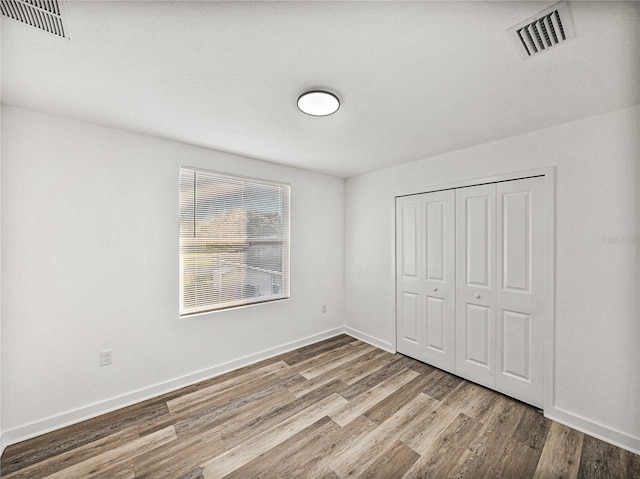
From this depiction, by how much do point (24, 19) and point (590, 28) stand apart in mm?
2581

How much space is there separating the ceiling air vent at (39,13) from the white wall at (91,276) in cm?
114

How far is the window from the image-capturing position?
2.74 meters

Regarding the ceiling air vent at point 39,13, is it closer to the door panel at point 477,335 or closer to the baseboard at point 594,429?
the door panel at point 477,335

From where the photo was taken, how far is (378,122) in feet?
7.28

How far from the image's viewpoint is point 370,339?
12.4ft

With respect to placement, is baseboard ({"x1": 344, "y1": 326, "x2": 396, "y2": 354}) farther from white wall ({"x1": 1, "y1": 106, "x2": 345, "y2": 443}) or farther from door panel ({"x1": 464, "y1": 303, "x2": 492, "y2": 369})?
white wall ({"x1": 1, "y1": 106, "x2": 345, "y2": 443})

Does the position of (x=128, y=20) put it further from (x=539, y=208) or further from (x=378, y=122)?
(x=539, y=208)

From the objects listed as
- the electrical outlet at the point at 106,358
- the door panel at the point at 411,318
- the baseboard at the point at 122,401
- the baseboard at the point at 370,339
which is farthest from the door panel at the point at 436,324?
the electrical outlet at the point at 106,358

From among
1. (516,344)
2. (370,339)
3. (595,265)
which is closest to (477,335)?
(516,344)

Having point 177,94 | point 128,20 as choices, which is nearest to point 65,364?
point 177,94

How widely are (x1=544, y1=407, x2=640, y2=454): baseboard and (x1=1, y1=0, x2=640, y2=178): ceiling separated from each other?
7.69 feet

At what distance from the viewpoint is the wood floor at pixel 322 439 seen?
5.67 ft

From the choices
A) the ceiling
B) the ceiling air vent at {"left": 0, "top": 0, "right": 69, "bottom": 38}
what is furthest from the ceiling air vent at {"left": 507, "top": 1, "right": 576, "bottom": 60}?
the ceiling air vent at {"left": 0, "top": 0, "right": 69, "bottom": 38}

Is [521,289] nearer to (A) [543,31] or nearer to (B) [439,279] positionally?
(B) [439,279]
